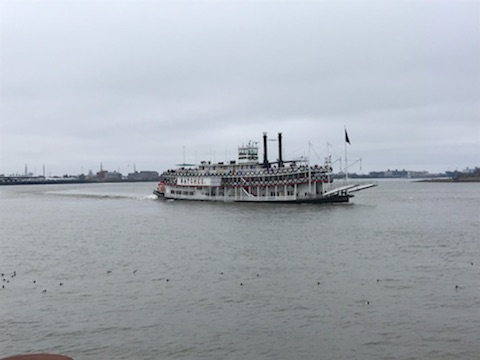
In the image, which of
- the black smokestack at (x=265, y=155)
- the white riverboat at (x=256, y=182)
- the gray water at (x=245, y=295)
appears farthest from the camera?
the black smokestack at (x=265, y=155)

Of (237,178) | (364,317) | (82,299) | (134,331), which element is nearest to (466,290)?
(364,317)

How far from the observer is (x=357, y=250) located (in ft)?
125

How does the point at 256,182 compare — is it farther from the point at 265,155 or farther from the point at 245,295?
the point at 245,295

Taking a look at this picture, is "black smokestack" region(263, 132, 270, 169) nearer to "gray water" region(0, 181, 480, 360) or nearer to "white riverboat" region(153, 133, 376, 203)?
"white riverboat" region(153, 133, 376, 203)

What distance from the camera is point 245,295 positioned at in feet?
82.5

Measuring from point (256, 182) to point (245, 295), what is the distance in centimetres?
6804

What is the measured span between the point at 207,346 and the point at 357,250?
854 inches

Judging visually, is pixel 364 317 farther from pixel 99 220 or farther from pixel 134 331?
pixel 99 220

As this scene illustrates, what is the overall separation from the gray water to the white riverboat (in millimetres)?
37038

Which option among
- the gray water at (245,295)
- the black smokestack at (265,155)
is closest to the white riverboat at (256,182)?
the black smokestack at (265,155)

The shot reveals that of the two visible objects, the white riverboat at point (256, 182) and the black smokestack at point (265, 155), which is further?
the black smokestack at point (265, 155)

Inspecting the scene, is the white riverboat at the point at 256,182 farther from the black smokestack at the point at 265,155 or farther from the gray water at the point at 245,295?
the gray water at the point at 245,295

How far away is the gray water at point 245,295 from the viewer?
18.7m

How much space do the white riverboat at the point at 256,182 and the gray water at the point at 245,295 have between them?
3704 cm
